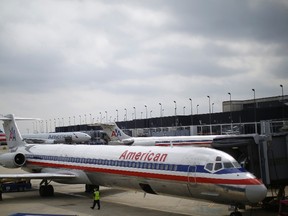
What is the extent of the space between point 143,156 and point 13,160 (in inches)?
530

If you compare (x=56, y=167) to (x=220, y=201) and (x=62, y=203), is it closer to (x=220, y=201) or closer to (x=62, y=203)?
(x=62, y=203)

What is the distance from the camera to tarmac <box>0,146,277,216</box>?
18.7 metres

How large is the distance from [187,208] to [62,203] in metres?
7.24

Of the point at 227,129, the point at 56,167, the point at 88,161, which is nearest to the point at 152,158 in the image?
the point at 88,161

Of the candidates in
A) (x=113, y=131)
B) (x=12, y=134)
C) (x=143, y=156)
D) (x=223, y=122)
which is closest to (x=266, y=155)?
(x=143, y=156)

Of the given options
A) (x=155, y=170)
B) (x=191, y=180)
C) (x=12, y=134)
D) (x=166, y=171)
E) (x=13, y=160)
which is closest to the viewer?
(x=191, y=180)

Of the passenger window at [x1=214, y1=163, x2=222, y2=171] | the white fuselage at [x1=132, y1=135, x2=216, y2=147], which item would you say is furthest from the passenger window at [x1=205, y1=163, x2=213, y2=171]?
the white fuselage at [x1=132, y1=135, x2=216, y2=147]

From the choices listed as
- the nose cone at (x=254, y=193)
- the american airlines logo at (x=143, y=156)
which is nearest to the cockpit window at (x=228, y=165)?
the nose cone at (x=254, y=193)

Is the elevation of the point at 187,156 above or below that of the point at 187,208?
above

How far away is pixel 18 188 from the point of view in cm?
2786

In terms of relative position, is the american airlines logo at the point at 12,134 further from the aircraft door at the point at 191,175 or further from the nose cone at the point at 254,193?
the nose cone at the point at 254,193

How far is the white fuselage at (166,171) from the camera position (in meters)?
14.7

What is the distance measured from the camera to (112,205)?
21.1m

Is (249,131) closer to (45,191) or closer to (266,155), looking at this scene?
(45,191)
